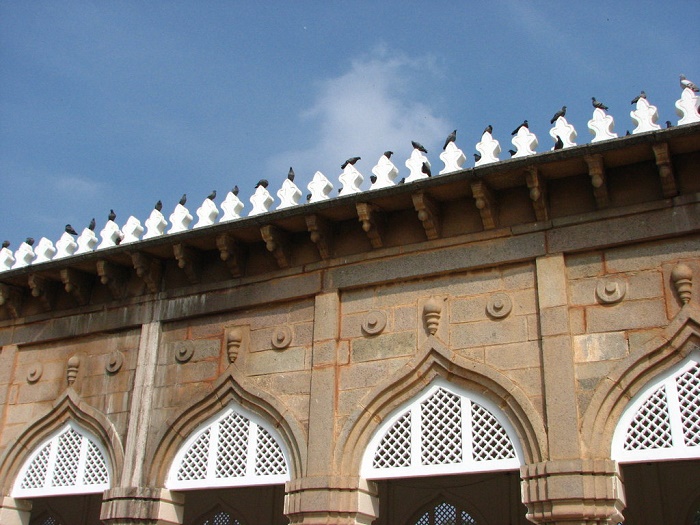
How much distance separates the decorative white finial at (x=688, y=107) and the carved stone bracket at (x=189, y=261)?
608 centimetres

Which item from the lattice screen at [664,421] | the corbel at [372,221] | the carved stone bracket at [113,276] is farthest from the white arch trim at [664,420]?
the carved stone bracket at [113,276]

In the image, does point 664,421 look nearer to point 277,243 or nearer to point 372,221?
point 372,221

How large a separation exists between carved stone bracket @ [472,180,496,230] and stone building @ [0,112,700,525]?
0.04 metres

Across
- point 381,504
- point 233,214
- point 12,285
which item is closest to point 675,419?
point 233,214

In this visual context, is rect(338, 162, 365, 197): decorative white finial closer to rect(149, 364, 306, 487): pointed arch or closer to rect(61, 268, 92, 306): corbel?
rect(149, 364, 306, 487): pointed arch

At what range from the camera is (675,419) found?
26.9ft

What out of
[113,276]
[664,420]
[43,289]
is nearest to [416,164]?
[664,420]

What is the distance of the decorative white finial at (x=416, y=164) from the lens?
9.76 metres

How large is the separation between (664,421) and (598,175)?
101 inches

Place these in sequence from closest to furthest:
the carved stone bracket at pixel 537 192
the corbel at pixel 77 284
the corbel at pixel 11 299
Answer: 1. the carved stone bracket at pixel 537 192
2. the corbel at pixel 77 284
3. the corbel at pixel 11 299

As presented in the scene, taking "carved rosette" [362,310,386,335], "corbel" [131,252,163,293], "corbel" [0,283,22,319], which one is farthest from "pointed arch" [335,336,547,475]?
"corbel" [0,283,22,319]

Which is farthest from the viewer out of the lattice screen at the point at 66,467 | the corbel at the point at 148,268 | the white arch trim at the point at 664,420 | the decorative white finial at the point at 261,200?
the corbel at the point at 148,268

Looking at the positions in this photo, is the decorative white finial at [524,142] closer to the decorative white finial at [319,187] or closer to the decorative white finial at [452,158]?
the decorative white finial at [452,158]

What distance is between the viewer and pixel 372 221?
996 cm
